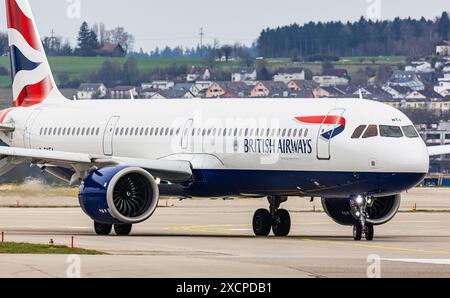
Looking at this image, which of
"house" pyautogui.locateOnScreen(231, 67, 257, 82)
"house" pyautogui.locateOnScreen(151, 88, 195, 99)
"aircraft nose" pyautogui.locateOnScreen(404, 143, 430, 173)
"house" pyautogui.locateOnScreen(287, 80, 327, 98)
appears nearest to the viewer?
"aircraft nose" pyautogui.locateOnScreen(404, 143, 430, 173)

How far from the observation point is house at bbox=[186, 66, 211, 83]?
162413 millimetres

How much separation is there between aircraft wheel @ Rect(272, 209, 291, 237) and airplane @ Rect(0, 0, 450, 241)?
0.10 ft

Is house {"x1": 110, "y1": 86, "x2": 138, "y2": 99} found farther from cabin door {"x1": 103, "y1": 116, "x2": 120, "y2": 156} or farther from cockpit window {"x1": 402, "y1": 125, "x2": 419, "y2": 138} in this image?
cockpit window {"x1": 402, "y1": 125, "x2": 419, "y2": 138}

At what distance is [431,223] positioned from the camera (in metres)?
55.9

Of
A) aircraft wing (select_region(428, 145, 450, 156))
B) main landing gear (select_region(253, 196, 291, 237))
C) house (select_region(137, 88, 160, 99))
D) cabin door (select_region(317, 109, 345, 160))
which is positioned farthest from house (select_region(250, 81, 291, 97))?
cabin door (select_region(317, 109, 345, 160))

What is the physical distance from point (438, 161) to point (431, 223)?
12215 centimetres

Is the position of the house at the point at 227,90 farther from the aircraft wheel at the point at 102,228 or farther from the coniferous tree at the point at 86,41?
the aircraft wheel at the point at 102,228

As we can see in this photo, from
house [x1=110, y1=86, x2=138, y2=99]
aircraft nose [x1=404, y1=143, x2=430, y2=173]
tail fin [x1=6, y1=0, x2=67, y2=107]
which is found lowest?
house [x1=110, y1=86, x2=138, y2=99]

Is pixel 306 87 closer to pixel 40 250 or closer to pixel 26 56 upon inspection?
pixel 26 56

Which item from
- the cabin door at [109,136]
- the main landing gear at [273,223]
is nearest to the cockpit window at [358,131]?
the main landing gear at [273,223]

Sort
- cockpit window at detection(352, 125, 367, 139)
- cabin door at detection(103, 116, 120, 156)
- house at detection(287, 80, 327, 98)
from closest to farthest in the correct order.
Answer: cockpit window at detection(352, 125, 367, 139)
cabin door at detection(103, 116, 120, 156)
house at detection(287, 80, 327, 98)

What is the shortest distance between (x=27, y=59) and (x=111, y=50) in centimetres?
10550

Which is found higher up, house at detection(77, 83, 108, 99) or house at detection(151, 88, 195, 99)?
house at detection(77, 83, 108, 99)

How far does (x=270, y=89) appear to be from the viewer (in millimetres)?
185125
